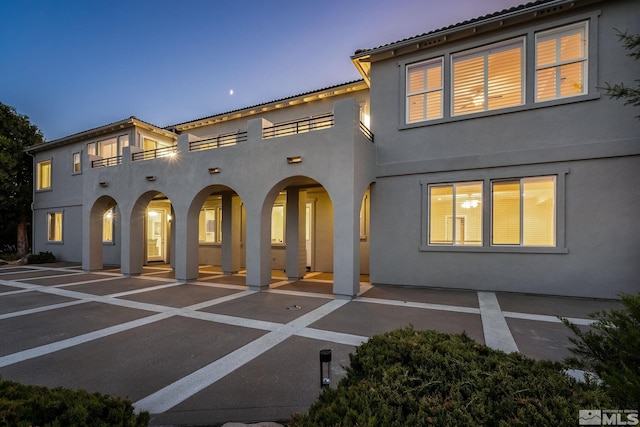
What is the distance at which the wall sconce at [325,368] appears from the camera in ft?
10.4

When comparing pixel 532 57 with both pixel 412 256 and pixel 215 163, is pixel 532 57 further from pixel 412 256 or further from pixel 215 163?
pixel 215 163

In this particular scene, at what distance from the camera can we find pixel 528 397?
6.91 ft

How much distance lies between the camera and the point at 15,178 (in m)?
19.8

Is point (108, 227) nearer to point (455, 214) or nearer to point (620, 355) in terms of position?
point (455, 214)

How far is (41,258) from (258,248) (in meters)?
16.3

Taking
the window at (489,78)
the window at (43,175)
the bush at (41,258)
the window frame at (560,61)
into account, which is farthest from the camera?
the window at (43,175)

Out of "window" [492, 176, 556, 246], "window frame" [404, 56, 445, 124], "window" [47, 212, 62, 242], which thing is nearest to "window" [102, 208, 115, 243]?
"window" [47, 212, 62, 242]

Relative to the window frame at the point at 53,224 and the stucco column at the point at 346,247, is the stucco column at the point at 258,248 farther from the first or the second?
the window frame at the point at 53,224

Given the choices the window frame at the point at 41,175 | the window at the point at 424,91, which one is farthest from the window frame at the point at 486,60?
the window frame at the point at 41,175

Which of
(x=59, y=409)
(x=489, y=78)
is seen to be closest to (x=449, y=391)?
(x=59, y=409)

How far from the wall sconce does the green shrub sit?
224 centimetres

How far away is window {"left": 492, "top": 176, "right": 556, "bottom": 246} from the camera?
28.3ft

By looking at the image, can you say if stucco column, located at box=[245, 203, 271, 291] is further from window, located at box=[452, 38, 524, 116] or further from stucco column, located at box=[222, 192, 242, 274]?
window, located at box=[452, 38, 524, 116]

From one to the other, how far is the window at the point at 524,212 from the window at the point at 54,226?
2383cm
